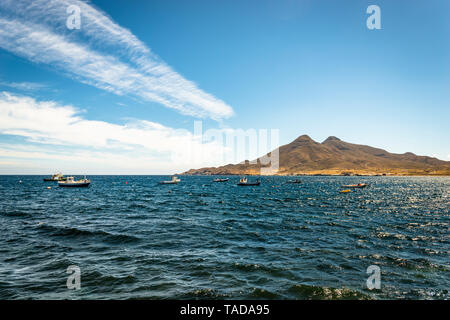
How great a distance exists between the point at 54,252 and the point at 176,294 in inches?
482

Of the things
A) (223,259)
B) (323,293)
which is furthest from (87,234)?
(323,293)

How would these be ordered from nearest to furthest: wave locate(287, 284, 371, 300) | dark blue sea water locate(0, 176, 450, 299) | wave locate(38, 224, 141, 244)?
wave locate(287, 284, 371, 300), dark blue sea water locate(0, 176, 450, 299), wave locate(38, 224, 141, 244)

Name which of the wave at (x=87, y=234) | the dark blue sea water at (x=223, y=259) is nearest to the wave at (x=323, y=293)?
the dark blue sea water at (x=223, y=259)

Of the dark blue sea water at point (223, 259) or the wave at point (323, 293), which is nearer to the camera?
the wave at point (323, 293)

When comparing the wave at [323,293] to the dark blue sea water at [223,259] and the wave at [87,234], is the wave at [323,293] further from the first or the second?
the wave at [87,234]

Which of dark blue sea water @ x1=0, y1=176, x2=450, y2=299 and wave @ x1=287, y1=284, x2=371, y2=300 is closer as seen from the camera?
wave @ x1=287, y1=284, x2=371, y2=300

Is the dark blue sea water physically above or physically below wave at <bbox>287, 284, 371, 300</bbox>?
below

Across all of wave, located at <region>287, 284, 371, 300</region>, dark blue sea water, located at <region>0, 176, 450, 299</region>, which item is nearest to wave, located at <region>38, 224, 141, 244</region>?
dark blue sea water, located at <region>0, 176, 450, 299</region>

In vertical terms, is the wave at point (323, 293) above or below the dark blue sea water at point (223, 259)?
above

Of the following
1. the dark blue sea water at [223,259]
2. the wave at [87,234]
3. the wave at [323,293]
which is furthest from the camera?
the wave at [87,234]

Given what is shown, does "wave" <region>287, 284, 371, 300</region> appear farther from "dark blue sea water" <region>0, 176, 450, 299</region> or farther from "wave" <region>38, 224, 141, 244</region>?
"wave" <region>38, 224, 141, 244</region>

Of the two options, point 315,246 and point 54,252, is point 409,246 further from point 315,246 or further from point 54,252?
point 54,252

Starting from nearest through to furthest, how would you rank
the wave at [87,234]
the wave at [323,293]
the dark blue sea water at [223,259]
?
the wave at [323,293] < the dark blue sea water at [223,259] < the wave at [87,234]
